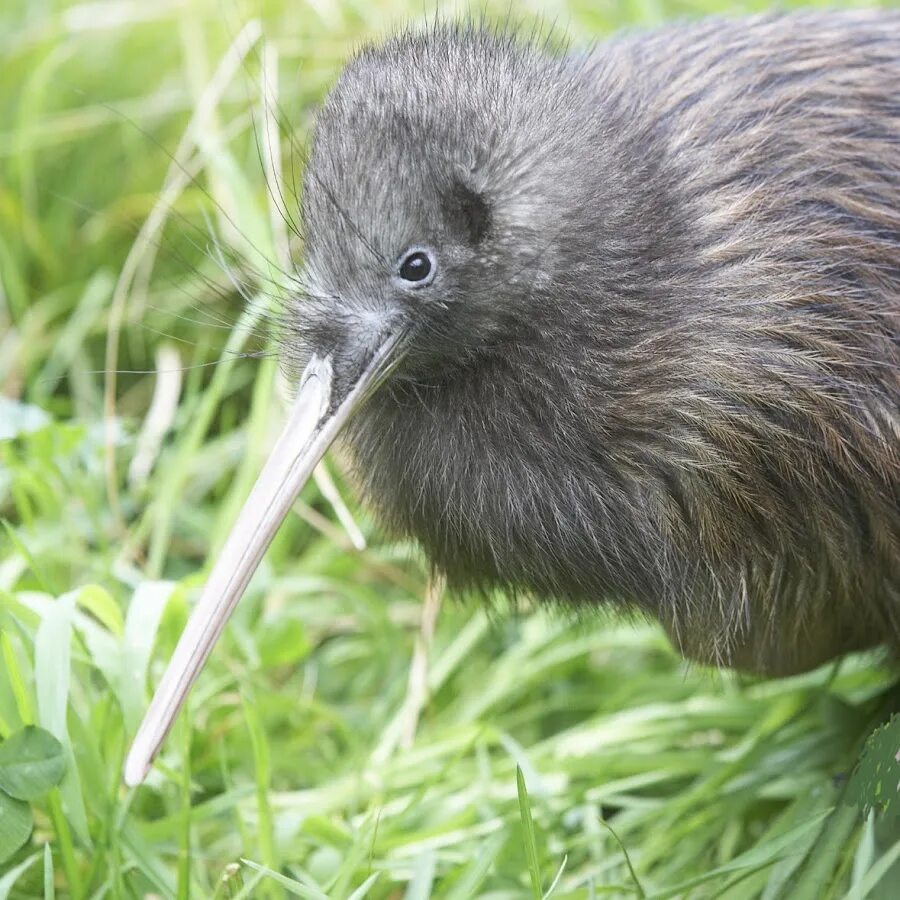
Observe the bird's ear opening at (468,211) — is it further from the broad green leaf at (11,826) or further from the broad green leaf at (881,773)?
the broad green leaf at (11,826)

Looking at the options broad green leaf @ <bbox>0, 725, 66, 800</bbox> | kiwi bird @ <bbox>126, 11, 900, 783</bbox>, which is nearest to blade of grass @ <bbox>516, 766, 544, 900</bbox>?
kiwi bird @ <bbox>126, 11, 900, 783</bbox>

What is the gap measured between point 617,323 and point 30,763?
91 cm

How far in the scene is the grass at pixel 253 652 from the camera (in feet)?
5.86

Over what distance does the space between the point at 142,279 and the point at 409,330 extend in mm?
1438

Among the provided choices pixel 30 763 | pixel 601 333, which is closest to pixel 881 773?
pixel 601 333

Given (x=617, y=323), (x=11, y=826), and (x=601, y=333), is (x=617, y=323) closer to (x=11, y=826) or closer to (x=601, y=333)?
(x=601, y=333)

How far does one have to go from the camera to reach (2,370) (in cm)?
282

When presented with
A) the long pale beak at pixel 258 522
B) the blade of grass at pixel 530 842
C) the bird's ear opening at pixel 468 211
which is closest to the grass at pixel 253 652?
the blade of grass at pixel 530 842

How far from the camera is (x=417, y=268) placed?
1594 millimetres

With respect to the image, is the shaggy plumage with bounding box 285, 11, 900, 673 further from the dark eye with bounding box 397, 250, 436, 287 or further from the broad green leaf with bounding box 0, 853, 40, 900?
the broad green leaf with bounding box 0, 853, 40, 900

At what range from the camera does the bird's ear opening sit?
157cm

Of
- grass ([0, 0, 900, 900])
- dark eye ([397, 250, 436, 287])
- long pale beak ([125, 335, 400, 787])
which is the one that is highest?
dark eye ([397, 250, 436, 287])

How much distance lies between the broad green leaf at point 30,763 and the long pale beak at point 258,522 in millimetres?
200

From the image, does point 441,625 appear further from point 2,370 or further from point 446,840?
point 2,370
